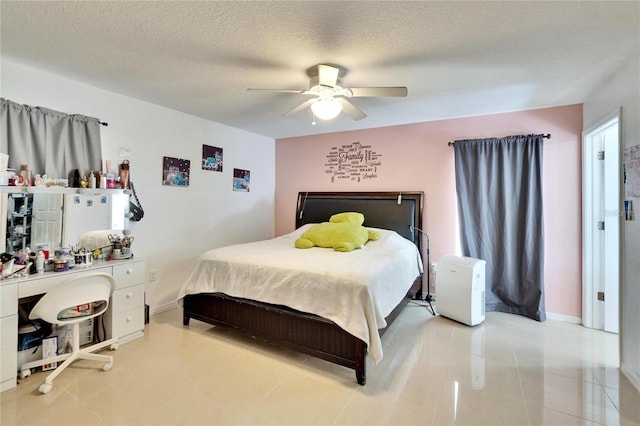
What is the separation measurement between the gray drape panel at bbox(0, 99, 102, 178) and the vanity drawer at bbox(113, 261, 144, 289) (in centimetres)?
95

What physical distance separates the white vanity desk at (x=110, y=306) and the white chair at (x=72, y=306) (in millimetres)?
119

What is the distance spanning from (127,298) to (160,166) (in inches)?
58.0

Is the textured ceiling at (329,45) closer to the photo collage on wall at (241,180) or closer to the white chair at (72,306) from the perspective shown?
the photo collage on wall at (241,180)

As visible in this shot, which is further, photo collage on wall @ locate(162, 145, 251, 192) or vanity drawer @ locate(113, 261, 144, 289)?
photo collage on wall @ locate(162, 145, 251, 192)

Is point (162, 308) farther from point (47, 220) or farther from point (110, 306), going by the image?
point (47, 220)

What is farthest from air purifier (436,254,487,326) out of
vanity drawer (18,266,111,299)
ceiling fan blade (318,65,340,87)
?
vanity drawer (18,266,111,299)

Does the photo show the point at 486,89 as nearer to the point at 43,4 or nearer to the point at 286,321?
the point at 286,321

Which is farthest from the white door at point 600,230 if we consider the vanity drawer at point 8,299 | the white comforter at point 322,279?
the vanity drawer at point 8,299

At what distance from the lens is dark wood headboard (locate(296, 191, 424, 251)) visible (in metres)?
3.92

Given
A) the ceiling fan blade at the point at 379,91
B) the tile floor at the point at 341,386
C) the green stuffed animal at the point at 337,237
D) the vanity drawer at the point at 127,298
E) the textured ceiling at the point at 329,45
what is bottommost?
the tile floor at the point at 341,386

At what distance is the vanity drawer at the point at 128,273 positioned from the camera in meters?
2.65

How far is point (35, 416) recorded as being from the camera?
176 cm

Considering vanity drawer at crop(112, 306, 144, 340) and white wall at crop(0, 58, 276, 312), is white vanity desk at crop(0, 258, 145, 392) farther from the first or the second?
white wall at crop(0, 58, 276, 312)

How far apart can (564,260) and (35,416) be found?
4.62 metres
